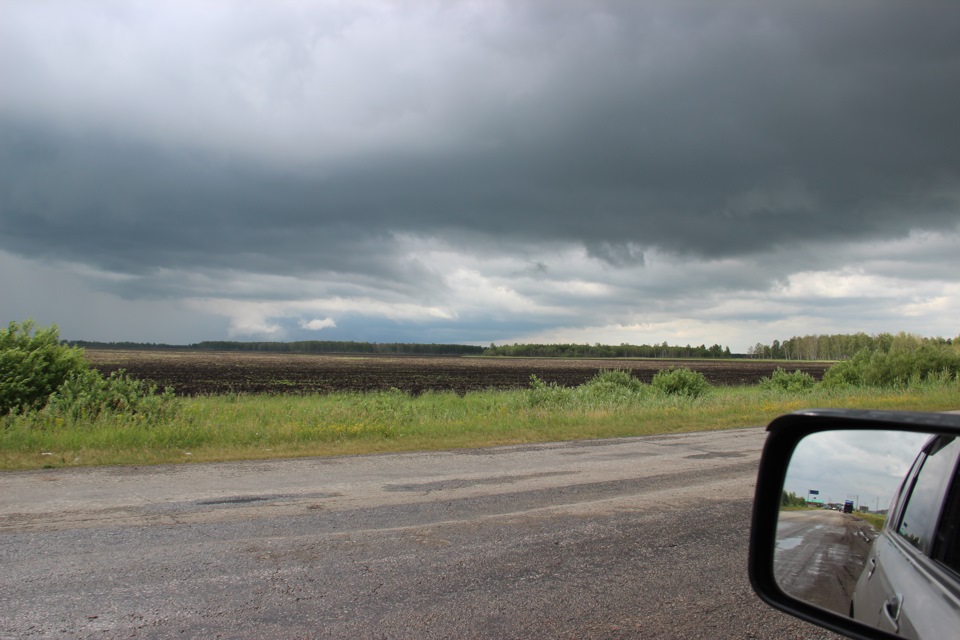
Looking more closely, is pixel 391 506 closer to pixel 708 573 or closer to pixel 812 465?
pixel 708 573

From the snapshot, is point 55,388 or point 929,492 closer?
point 929,492

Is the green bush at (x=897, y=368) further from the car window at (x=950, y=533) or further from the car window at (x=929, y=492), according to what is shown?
the car window at (x=950, y=533)

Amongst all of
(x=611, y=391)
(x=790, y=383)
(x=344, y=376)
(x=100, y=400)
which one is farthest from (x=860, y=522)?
(x=344, y=376)

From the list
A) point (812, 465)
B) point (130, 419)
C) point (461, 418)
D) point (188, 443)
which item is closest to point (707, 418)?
point (461, 418)

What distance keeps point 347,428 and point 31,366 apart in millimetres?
7405

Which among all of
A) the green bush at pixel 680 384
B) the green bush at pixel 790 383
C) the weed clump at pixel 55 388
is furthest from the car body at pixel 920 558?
the green bush at pixel 790 383

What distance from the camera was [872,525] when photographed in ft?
7.31

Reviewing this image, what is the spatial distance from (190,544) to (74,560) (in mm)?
881

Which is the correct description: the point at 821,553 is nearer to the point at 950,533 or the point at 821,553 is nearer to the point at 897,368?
the point at 950,533

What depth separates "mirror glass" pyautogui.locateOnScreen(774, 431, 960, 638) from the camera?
2.00 meters

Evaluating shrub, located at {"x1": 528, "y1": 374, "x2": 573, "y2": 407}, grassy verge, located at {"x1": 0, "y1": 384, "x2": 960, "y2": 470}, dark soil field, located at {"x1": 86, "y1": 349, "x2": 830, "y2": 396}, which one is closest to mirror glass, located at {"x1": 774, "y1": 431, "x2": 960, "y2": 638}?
grassy verge, located at {"x1": 0, "y1": 384, "x2": 960, "y2": 470}

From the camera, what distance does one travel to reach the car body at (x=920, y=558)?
6.21 feet

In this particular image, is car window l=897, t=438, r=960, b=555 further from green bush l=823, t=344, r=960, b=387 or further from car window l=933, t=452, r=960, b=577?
green bush l=823, t=344, r=960, b=387

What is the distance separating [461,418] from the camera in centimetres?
1814
